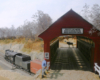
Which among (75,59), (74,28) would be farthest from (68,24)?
(75,59)

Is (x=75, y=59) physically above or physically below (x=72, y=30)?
below

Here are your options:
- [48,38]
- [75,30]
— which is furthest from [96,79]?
[48,38]

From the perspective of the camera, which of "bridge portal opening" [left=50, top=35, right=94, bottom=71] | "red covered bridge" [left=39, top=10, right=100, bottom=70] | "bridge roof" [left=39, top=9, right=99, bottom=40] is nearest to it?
"red covered bridge" [left=39, top=10, right=100, bottom=70]

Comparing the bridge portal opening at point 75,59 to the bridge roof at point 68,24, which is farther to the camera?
the bridge portal opening at point 75,59

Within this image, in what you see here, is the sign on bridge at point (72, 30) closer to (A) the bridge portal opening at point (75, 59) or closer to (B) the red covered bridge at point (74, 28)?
(B) the red covered bridge at point (74, 28)

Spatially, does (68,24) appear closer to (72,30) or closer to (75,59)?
(72,30)

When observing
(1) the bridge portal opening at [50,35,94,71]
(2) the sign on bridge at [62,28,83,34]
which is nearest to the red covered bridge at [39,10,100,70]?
(2) the sign on bridge at [62,28,83,34]

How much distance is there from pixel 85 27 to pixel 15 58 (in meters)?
14.4

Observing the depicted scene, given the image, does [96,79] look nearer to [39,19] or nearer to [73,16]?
[73,16]

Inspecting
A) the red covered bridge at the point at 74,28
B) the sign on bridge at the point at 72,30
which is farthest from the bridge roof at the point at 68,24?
the sign on bridge at the point at 72,30

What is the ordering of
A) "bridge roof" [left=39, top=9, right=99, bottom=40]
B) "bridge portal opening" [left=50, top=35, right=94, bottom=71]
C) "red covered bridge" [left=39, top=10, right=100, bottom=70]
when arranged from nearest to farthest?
"red covered bridge" [left=39, top=10, right=100, bottom=70]
"bridge roof" [left=39, top=9, right=99, bottom=40]
"bridge portal opening" [left=50, top=35, right=94, bottom=71]

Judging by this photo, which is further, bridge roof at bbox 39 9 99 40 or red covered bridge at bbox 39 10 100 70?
bridge roof at bbox 39 9 99 40

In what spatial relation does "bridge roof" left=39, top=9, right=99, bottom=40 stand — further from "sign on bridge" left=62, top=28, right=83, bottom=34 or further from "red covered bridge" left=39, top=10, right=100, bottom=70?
"sign on bridge" left=62, top=28, right=83, bottom=34

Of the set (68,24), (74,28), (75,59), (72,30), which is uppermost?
(68,24)
